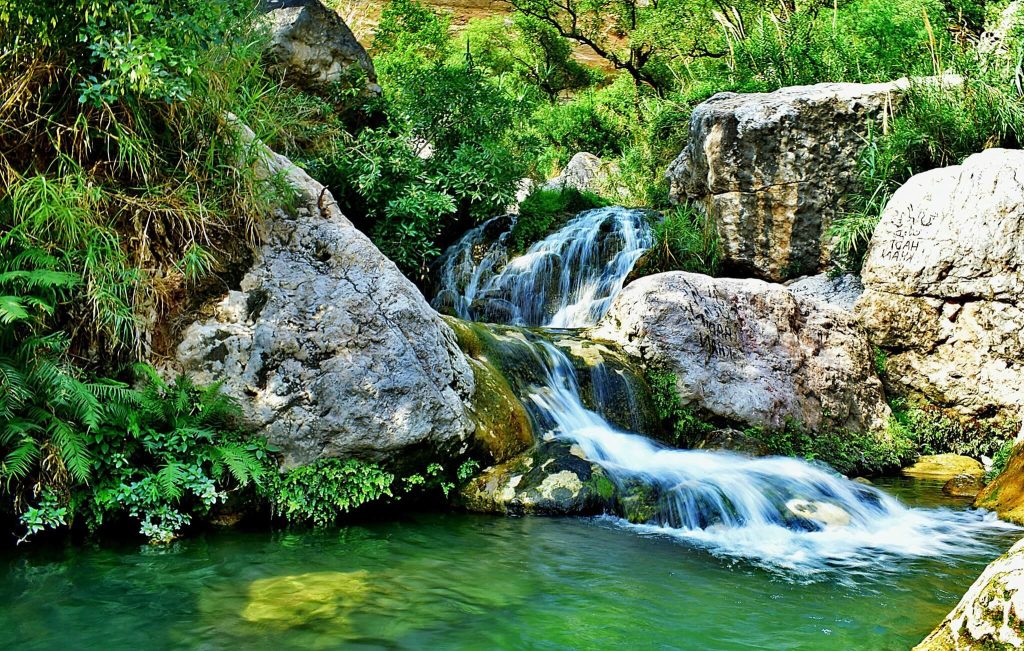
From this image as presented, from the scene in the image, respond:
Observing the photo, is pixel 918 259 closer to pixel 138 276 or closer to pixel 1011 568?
pixel 1011 568

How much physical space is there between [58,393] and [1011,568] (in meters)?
5.32

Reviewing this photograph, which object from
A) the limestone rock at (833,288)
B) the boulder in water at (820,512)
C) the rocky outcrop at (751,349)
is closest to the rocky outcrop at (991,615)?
the boulder in water at (820,512)

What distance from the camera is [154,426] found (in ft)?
18.1

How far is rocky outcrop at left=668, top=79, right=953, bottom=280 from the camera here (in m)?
11.6

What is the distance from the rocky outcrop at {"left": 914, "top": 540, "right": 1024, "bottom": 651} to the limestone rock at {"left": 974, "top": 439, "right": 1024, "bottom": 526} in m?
3.95

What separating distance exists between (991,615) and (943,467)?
6.42 meters

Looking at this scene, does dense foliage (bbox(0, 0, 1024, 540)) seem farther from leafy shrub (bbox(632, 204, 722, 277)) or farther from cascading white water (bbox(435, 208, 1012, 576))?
leafy shrub (bbox(632, 204, 722, 277))

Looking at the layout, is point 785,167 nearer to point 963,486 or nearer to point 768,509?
point 963,486

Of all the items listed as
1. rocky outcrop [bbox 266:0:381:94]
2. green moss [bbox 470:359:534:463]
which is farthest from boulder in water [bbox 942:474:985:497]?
rocky outcrop [bbox 266:0:381:94]

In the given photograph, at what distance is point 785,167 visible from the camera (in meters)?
11.8

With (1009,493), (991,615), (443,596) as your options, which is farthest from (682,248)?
(991,615)

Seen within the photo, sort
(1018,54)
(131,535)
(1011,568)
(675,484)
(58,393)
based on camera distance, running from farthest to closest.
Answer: (1018,54) < (675,484) < (131,535) < (58,393) < (1011,568)

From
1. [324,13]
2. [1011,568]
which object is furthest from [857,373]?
[324,13]

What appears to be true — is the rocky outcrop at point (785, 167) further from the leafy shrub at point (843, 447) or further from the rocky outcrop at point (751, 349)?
the leafy shrub at point (843, 447)
